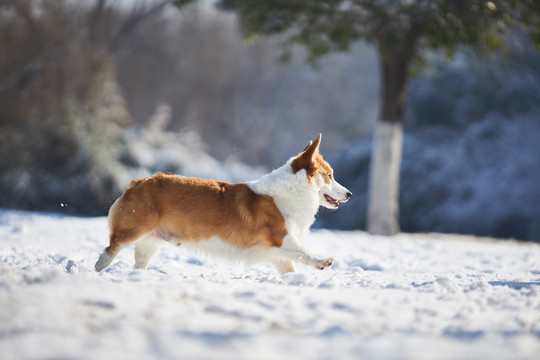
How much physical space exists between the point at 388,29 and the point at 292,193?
4.71m

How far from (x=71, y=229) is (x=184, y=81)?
73.0ft

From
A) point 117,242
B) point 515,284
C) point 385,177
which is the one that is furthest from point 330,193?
point 385,177

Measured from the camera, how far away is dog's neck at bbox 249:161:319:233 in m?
4.32

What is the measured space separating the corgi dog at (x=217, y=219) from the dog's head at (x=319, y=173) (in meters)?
0.08

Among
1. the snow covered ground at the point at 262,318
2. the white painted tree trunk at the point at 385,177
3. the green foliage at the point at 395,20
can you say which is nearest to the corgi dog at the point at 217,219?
the snow covered ground at the point at 262,318

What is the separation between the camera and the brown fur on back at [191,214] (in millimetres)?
4020

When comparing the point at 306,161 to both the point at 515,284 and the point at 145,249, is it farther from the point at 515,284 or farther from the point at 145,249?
the point at 515,284

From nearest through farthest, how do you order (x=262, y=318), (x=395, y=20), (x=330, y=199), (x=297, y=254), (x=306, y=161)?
(x=262, y=318) < (x=297, y=254) < (x=306, y=161) < (x=330, y=199) < (x=395, y=20)

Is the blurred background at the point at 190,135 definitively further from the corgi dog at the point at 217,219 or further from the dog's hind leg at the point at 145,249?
the dog's hind leg at the point at 145,249

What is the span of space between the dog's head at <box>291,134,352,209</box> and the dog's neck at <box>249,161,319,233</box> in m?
0.06

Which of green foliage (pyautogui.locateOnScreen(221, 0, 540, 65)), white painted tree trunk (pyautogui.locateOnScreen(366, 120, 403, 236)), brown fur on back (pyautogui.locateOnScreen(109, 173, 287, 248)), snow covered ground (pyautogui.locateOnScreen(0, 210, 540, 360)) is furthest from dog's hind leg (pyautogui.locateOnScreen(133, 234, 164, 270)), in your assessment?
white painted tree trunk (pyautogui.locateOnScreen(366, 120, 403, 236))

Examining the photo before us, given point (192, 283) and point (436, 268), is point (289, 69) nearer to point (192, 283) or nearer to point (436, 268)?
point (436, 268)

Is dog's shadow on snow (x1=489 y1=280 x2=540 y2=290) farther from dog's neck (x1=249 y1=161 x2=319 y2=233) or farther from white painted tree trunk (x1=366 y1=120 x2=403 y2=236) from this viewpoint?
white painted tree trunk (x1=366 y1=120 x2=403 y2=236)

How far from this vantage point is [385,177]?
9.02 meters
